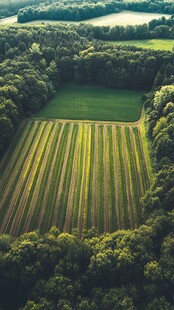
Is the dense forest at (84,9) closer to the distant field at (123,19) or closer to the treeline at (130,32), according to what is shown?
the distant field at (123,19)

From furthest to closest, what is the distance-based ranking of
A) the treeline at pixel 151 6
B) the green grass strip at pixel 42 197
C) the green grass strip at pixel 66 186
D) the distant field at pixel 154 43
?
the treeline at pixel 151 6
the distant field at pixel 154 43
the green grass strip at pixel 66 186
the green grass strip at pixel 42 197

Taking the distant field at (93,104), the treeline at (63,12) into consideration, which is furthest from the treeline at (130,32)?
the distant field at (93,104)

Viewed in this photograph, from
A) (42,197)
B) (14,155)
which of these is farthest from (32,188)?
(14,155)

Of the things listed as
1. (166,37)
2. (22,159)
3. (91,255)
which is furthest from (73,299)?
(166,37)

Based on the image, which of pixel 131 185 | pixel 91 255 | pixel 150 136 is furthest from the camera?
pixel 150 136

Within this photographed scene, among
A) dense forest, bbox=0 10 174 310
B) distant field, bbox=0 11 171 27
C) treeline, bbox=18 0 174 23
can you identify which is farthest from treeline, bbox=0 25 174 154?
treeline, bbox=18 0 174 23

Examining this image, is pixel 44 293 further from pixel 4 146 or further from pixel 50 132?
pixel 50 132
